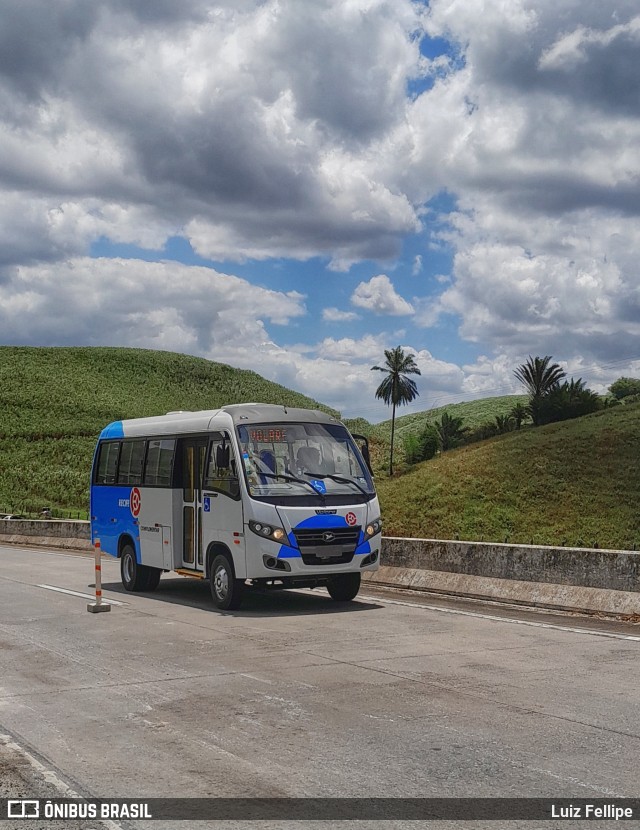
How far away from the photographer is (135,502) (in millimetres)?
18000

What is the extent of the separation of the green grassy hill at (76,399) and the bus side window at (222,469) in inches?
1786

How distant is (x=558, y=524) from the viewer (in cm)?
7138

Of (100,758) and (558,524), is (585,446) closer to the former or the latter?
(558,524)

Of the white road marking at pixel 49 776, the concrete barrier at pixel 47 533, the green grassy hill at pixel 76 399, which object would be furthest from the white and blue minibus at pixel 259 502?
the green grassy hill at pixel 76 399

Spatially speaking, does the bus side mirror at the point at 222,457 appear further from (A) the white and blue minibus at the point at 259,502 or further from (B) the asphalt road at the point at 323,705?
(B) the asphalt road at the point at 323,705

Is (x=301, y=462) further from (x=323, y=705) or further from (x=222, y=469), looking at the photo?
(x=323, y=705)

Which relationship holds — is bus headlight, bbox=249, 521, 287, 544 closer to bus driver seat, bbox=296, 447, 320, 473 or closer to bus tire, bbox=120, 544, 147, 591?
bus driver seat, bbox=296, 447, 320, 473

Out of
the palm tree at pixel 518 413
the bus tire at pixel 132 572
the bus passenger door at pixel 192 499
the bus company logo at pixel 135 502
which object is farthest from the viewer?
the palm tree at pixel 518 413

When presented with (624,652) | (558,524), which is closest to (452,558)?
(624,652)

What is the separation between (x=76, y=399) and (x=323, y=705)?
403 feet

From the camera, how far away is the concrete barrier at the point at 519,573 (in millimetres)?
13516

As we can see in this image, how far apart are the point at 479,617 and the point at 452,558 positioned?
3.09 meters

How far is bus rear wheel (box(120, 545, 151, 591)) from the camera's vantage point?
18.0 metres

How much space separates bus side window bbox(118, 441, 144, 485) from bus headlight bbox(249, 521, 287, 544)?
15.1ft
